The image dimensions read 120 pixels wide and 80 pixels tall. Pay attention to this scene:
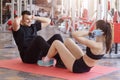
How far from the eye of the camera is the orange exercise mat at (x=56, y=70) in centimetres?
351

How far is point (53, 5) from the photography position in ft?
47.8

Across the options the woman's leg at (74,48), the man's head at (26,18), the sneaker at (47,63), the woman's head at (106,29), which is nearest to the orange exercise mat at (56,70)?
the sneaker at (47,63)

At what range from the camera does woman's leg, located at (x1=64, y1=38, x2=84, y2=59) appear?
3.82m

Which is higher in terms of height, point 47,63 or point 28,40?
point 28,40

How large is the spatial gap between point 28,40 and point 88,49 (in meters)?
1.21

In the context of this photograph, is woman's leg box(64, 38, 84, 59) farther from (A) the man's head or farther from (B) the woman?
(A) the man's head

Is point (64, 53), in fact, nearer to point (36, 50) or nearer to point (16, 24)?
point (36, 50)

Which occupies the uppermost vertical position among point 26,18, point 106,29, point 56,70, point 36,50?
point 26,18

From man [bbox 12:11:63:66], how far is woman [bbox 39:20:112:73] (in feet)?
1.00

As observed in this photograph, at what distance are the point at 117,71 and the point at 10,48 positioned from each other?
311 cm

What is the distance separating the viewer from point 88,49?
135 inches

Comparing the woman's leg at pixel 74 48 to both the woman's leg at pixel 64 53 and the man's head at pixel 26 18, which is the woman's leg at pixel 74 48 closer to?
the woman's leg at pixel 64 53

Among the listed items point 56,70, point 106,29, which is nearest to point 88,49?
point 106,29

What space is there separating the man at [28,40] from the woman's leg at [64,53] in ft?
0.67
